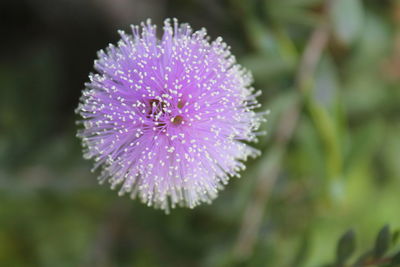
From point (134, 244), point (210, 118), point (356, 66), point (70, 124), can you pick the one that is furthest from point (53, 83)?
point (356, 66)

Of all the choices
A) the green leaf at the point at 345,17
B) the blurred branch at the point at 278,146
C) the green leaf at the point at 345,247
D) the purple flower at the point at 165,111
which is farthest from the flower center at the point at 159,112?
the green leaf at the point at 345,17

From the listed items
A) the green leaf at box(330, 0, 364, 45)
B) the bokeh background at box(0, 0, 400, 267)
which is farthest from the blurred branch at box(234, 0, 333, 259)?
the green leaf at box(330, 0, 364, 45)

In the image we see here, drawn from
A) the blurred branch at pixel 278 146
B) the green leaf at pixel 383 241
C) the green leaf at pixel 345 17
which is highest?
the green leaf at pixel 345 17

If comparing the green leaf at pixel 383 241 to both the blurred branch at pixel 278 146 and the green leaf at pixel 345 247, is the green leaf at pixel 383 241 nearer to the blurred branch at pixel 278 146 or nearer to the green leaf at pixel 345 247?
the green leaf at pixel 345 247

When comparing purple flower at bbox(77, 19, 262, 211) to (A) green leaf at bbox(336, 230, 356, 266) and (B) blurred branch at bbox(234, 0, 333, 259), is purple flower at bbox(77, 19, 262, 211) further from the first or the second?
(B) blurred branch at bbox(234, 0, 333, 259)

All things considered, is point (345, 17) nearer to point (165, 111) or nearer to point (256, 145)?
point (256, 145)

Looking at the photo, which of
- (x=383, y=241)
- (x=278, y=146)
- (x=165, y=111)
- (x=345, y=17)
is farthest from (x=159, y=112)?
(x=345, y=17)
